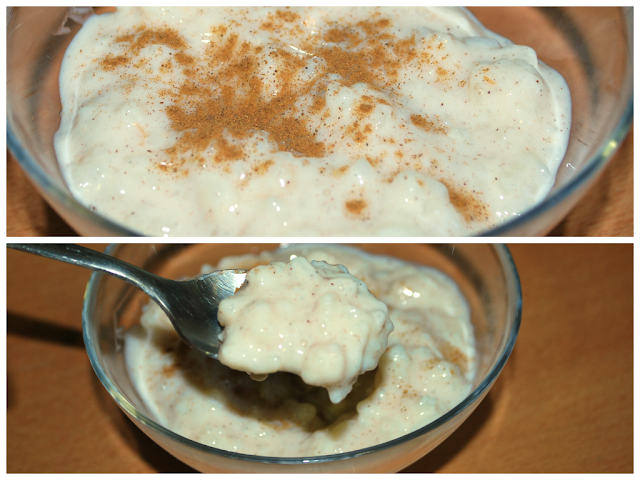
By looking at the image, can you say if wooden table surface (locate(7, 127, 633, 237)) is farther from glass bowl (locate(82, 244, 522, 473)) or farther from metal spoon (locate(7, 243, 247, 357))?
metal spoon (locate(7, 243, 247, 357))

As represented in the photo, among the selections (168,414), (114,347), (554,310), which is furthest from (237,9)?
(554,310)

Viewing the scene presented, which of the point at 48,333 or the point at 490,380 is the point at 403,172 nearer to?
the point at 490,380

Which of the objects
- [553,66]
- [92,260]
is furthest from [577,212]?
[92,260]

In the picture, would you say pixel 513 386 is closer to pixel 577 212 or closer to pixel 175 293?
pixel 577 212

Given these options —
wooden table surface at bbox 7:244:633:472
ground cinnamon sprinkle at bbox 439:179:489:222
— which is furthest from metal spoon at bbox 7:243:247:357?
ground cinnamon sprinkle at bbox 439:179:489:222

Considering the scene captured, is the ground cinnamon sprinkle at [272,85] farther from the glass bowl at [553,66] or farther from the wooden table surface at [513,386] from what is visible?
the wooden table surface at [513,386]

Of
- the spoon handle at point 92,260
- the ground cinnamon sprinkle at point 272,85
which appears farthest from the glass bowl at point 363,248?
the ground cinnamon sprinkle at point 272,85
